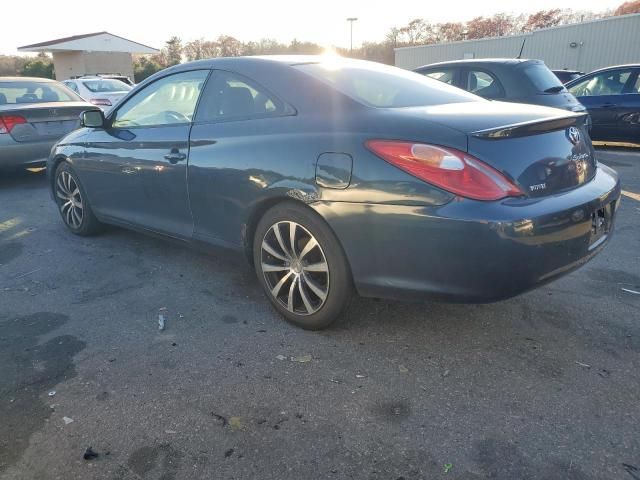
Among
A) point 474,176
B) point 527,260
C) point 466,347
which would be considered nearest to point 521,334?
point 466,347

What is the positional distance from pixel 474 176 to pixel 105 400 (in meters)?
2.01

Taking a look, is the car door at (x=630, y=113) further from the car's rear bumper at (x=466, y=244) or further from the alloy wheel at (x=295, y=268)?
the alloy wheel at (x=295, y=268)

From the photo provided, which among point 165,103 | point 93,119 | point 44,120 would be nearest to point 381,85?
point 165,103

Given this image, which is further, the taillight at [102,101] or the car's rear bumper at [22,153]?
the taillight at [102,101]

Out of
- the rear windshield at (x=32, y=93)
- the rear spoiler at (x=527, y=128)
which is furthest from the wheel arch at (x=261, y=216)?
the rear windshield at (x=32, y=93)

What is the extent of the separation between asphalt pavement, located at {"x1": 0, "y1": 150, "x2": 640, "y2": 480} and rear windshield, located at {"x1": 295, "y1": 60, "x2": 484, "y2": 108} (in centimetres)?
127

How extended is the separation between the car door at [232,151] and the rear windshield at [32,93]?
530 centimetres

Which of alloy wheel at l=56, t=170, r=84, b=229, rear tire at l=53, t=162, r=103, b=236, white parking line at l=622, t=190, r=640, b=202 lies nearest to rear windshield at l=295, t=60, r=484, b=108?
rear tire at l=53, t=162, r=103, b=236

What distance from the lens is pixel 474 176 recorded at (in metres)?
2.42

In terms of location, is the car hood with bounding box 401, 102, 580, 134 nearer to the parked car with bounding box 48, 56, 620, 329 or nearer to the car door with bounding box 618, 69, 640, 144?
the parked car with bounding box 48, 56, 620, 329

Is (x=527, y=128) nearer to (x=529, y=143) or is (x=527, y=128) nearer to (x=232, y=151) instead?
(x=529, y=143)

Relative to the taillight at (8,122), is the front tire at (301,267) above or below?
below

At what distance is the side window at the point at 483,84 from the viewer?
7.35 m

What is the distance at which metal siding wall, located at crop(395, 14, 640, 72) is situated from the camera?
20719 mm
